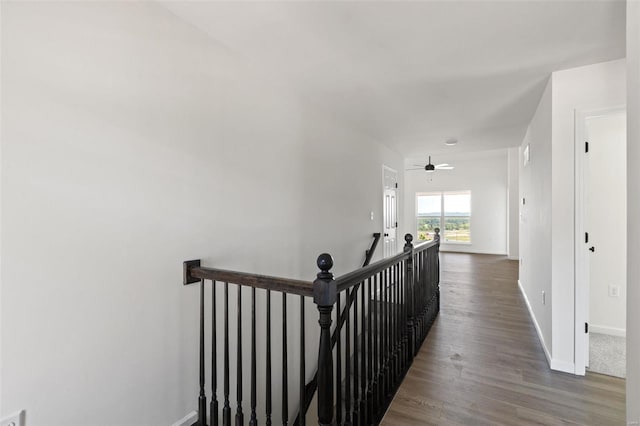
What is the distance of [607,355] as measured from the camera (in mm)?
2668

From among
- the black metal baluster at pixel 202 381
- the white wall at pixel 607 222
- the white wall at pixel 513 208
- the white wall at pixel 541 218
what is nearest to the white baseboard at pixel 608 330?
the white wall at pixel 607 222

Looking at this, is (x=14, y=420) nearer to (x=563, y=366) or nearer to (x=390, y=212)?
(x=563, y=366)

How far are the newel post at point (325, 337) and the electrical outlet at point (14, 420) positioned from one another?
1.19 metres

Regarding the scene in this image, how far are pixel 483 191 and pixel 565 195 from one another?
6880mm

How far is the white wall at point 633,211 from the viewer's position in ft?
3.96

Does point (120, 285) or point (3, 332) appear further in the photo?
point (120, 285)

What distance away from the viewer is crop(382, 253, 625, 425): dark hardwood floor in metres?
1.90

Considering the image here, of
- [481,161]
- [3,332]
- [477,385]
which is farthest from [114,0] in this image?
[481,161]

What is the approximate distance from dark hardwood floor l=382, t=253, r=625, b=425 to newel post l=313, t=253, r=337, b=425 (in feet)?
2.79

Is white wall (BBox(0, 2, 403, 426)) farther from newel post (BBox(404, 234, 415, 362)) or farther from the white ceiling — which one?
newel post (BBox(404, 234, 415, 362))

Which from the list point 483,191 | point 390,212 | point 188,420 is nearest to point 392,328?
point 188,420

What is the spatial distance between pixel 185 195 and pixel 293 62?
131 cm

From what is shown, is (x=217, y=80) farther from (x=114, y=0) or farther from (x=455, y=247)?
(x=455, y=247)

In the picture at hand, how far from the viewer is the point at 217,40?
2025mm
